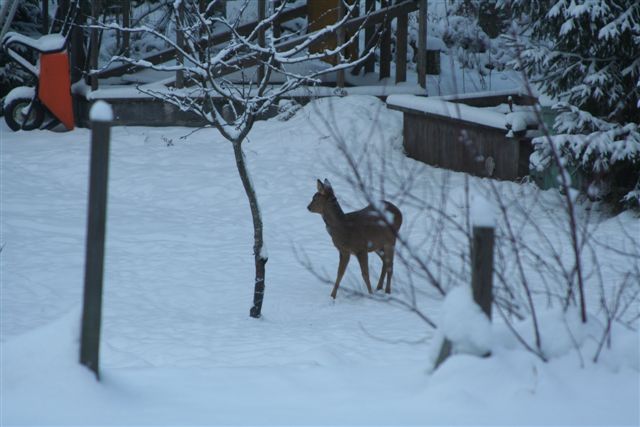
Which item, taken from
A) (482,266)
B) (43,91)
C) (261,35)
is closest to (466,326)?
(482,266)

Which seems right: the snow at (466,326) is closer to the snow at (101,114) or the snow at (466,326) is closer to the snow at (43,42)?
the snow at (101,114)

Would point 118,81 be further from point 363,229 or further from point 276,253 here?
point 363,229

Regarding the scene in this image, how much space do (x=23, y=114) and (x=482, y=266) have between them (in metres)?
12.8

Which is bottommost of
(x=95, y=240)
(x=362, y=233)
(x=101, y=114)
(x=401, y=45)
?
(x=362, y=233)

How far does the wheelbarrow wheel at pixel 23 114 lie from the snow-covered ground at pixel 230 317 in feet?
0.78

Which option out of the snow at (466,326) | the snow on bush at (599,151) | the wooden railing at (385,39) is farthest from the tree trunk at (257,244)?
the wooden railing at (385,39)

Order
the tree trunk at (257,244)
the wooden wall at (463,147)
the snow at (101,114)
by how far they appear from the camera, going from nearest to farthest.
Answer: the snow at (101,114)
the tree trunk at (257,244)
the wooden wall at (463,147)

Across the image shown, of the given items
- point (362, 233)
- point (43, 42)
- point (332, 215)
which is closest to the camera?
point (362, 233)

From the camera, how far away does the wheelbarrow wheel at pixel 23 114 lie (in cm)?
1545

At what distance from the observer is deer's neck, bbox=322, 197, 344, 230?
8.77 meters

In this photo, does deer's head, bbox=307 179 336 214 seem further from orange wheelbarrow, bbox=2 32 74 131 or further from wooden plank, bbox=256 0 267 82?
orange wheelbarrow, bbox=2 32 74 131

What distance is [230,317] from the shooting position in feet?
27.5

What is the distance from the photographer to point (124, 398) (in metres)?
4.21

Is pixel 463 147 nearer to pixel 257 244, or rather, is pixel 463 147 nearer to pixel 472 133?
pixel 472 133
